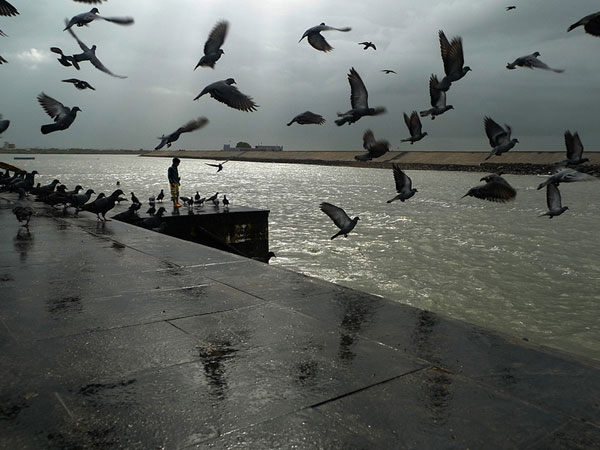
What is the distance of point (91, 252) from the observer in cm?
775

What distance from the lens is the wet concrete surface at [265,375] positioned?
8.64 feet

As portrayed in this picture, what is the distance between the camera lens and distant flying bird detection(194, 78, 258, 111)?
6.29 meters

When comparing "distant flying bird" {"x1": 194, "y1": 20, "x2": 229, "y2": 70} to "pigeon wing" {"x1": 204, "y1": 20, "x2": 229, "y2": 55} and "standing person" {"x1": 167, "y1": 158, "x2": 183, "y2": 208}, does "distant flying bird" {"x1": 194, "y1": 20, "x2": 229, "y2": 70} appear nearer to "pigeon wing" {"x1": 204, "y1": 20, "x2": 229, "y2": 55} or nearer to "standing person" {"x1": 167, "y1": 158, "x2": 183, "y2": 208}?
"pigeon wing" {"x1": 204, "y1": 20, "x2": 229, "y2": 55}

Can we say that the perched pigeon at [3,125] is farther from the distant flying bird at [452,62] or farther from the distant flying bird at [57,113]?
the distant flying bird at [452,62]

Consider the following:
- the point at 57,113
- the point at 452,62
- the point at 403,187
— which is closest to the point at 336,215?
the point at 403,187

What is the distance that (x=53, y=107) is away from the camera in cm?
902

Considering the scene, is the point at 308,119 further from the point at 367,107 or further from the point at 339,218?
the point at 339,218

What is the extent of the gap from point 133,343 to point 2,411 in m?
1.19

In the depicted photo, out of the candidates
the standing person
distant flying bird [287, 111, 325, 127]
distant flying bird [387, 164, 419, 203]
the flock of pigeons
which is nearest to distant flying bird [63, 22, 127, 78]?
the flock of pigeons

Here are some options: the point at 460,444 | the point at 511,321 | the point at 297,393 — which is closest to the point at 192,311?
the point at 297,393

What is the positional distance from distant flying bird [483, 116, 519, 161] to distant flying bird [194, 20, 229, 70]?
14.1 ft

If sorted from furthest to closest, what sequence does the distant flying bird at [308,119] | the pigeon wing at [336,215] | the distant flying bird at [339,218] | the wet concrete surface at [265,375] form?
the pigeon wing at [336,215]
the distant flying bird at [339,218]
the distant flying bird at [308,119]
the wet concrete surface at [265,375]

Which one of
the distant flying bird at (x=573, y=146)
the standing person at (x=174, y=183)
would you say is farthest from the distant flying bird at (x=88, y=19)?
the standing person at (x=174, y=183)

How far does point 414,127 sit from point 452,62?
3.81 feet
